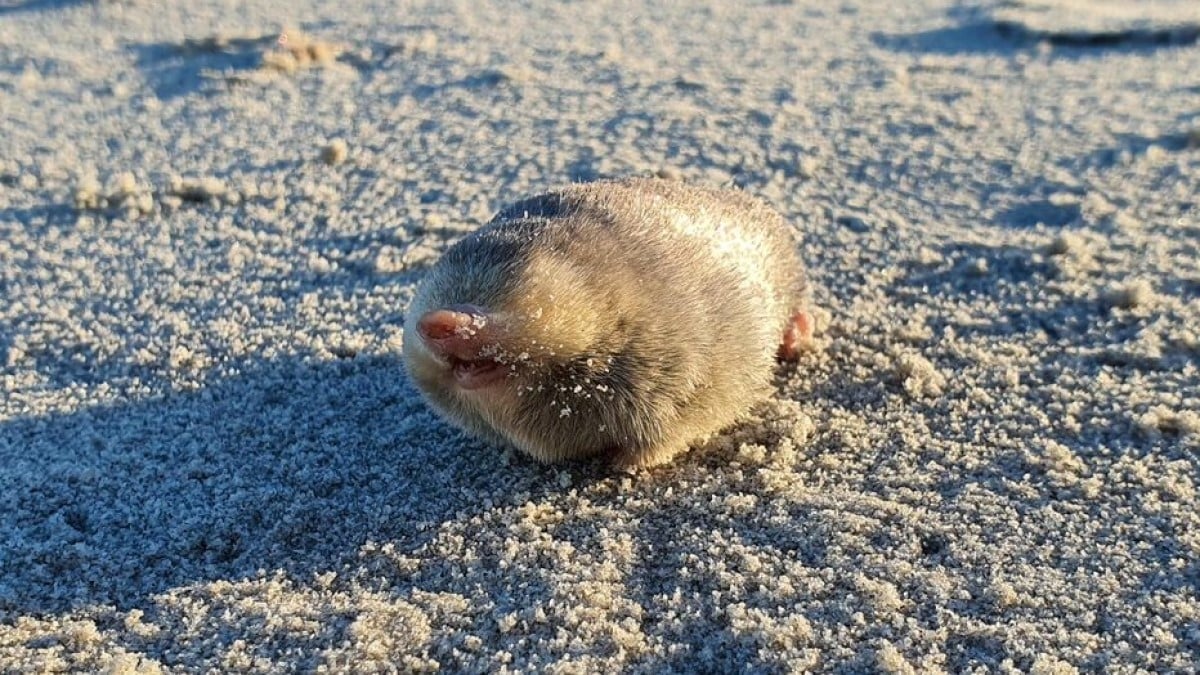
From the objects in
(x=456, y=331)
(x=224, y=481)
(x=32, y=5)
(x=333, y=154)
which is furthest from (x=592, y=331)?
(x=32, y=5)

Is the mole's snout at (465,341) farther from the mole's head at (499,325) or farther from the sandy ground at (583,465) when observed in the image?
the sandy ground at (583,465)

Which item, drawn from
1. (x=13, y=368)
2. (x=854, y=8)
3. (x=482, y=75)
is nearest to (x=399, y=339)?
(x=13, y=368)

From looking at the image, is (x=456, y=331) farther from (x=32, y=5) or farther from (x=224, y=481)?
(x=32, y=5)

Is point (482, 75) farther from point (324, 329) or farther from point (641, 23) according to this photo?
point (324, 329)

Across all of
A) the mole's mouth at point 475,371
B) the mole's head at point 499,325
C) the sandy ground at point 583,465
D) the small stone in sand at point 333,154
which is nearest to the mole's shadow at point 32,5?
the sandy ground at point 583,465

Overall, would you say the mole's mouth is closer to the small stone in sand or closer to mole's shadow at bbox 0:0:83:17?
the small stone in sand
